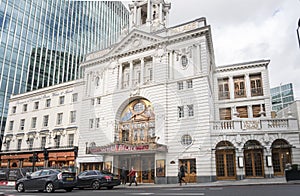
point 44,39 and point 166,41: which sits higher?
point 44,39

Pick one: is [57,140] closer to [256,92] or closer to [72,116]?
[72,116]

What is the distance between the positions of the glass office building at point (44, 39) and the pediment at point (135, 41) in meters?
29.9

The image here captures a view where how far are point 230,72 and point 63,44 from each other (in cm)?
5014

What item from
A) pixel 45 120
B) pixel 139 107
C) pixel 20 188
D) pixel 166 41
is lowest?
pixel 20 188

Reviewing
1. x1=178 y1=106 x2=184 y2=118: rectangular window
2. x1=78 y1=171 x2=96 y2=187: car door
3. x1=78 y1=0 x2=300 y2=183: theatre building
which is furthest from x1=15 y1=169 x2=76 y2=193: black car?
x1=178 y1=106 x2=184 y2=118: rectangular window

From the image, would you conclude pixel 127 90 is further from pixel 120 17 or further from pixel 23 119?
pixel 120 17

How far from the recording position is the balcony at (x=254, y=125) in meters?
23.4

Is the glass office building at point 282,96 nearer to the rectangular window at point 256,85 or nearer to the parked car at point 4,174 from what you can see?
the rectangular window at point 256,85

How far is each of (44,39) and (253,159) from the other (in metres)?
55.4

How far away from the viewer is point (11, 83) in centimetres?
5159

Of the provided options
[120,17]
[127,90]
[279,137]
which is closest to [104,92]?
[127,90]

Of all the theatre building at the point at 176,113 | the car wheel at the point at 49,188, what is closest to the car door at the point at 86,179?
the car wheel at the point at 49,188

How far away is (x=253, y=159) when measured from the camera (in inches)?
936

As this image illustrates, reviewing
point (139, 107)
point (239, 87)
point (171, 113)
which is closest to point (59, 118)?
point (139, 107)
